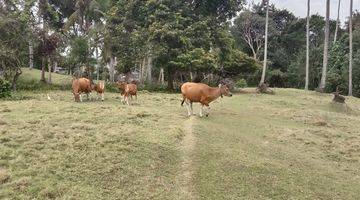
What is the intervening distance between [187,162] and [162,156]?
2.48ft

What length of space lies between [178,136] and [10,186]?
5.81 metres

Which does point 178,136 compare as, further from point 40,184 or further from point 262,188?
point 40,184

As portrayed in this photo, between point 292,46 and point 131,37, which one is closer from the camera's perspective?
point 131,37

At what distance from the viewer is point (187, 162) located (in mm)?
13492

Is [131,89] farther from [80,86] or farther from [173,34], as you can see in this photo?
[173,34]

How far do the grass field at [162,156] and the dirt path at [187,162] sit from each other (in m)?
0.02

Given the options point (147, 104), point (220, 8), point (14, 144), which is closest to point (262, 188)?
point (14, 144)

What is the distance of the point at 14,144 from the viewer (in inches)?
538

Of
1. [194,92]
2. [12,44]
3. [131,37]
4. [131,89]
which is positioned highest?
[131,37]

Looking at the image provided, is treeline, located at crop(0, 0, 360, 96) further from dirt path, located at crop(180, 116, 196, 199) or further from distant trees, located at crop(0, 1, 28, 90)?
dirt path, located at crop(180, 116, 196, 199)

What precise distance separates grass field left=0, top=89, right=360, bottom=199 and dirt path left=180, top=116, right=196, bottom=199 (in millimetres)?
25

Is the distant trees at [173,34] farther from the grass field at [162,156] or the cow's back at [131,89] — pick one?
the grass field at [162,156]

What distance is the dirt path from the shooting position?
11.8 m

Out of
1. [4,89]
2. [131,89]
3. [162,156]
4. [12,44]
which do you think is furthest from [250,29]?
[162,156]
